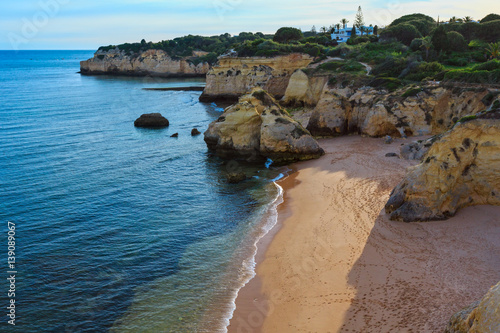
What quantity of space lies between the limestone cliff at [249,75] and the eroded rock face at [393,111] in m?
25.1

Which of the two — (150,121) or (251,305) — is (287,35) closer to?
(150,121)

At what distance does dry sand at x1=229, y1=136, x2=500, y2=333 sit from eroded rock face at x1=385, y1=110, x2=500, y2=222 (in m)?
0.56

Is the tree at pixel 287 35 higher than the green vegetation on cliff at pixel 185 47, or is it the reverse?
the green vegetation on cliff at pixel 185 47

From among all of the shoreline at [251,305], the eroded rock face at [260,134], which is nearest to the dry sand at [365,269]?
the shoreline at [251,305]

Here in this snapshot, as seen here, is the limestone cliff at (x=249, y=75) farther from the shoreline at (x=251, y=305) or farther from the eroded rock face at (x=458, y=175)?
the shoreline at (x=251, y=305)

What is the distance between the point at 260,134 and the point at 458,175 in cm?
1589

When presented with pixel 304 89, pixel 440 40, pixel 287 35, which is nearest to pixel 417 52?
pixel 440 40

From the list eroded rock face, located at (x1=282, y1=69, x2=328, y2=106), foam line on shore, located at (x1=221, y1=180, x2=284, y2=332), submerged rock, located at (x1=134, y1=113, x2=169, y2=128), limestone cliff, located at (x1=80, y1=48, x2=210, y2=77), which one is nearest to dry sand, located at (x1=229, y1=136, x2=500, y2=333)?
foam line on shore, located at (x1=221, y1=180, x2=284, y2=332)

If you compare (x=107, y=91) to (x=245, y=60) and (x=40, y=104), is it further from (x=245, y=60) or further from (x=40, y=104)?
(x=245, y=60)

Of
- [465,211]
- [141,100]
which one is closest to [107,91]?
[141,100]

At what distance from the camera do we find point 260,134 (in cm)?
3058

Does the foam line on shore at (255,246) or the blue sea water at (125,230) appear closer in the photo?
the blue sea water at (125,230)

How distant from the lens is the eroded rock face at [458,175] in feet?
56.2

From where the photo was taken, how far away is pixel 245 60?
64.2 meters
